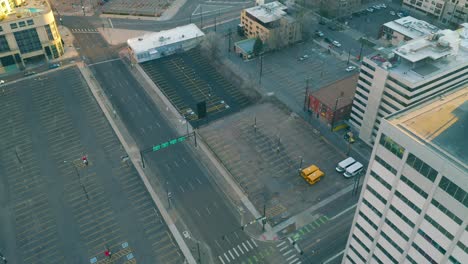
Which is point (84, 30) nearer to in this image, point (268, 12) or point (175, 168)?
point (268, 12)

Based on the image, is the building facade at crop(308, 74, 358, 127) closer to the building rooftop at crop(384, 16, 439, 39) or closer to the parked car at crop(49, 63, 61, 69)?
the building rooftop at crop(384, 16, 439, 39)

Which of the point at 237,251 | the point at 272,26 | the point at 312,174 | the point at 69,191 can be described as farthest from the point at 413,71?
the point at 69,191

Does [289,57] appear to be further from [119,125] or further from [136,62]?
[119,125]

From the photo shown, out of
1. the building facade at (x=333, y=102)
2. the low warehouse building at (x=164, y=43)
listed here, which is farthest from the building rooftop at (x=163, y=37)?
the building facade at (x=333, y=102)

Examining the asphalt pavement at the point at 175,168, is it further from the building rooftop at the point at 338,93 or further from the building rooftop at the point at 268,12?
→ the building rooftop at the point at 268,12

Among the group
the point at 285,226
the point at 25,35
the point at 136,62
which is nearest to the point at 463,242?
the point at 285,226

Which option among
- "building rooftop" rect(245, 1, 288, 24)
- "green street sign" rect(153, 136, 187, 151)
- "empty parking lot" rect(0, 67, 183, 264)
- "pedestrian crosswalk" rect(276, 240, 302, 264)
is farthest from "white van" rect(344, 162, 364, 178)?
"building rooftop" rect(245, 1, 288, 24)
